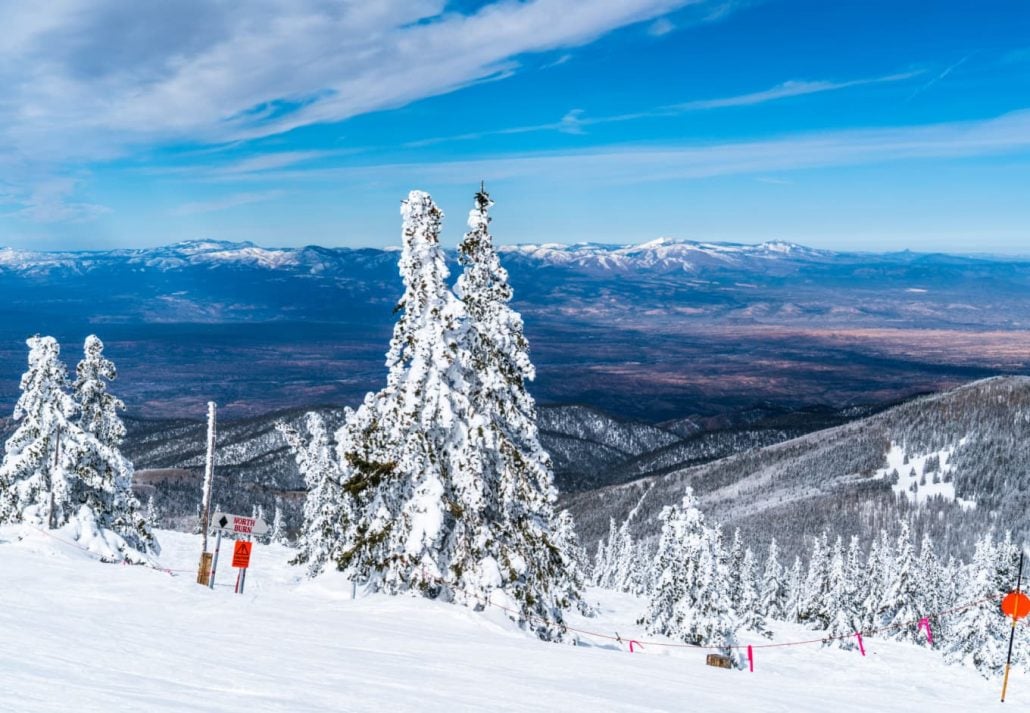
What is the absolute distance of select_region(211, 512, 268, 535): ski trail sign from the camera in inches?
843

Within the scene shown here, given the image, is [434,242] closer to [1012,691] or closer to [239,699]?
[239,699]

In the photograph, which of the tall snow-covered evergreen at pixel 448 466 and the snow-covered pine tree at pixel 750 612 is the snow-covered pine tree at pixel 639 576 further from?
the tall snow-covered evergreen at pixel 448 466

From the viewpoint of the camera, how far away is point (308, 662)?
37.9 ft

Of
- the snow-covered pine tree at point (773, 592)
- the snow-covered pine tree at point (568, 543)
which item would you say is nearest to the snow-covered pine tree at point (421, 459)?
the snow-covered pine tree at point (568, 543)

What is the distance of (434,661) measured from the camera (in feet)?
43.4

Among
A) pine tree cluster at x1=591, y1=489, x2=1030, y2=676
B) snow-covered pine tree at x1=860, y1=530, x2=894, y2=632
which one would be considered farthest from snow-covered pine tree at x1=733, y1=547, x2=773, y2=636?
snow-covered pine tree at x1=860, y1=530, x2=894, y2=632

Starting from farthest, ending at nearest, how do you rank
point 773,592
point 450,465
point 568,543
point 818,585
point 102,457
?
point 773,592 < point 818,585 < point 568,543 < point 102,457 < point 450,465

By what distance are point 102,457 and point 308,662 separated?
932 inches

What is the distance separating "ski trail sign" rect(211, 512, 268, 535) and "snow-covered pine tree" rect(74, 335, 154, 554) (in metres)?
10.9

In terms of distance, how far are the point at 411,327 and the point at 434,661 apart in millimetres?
11568

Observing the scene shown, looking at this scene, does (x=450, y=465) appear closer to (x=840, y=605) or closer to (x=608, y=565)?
(x=840, y=605)

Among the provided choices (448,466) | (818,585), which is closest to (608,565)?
(818,585)

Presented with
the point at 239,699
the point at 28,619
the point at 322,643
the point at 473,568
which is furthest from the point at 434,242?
the point at 239,699

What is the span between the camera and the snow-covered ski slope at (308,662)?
8578 millimetres
